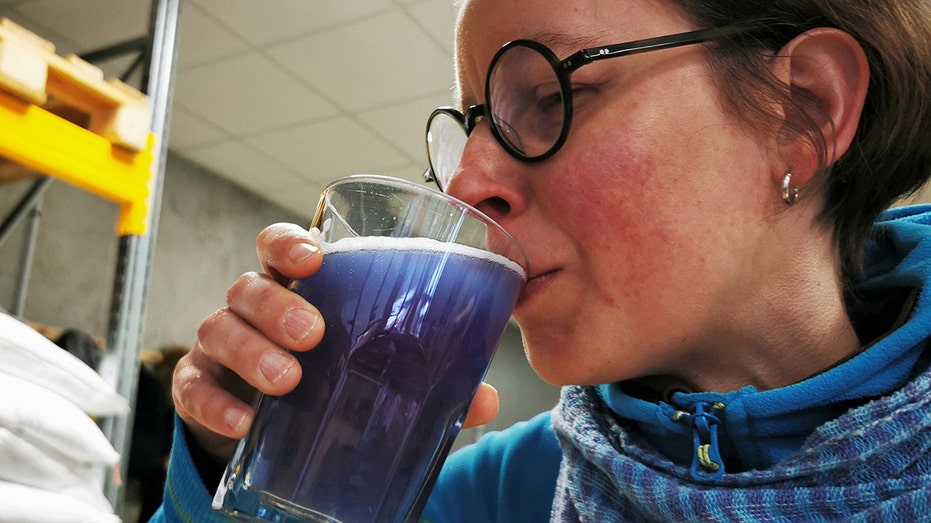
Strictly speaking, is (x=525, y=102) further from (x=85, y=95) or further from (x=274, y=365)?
(x=85, y=95)

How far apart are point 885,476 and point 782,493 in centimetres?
10

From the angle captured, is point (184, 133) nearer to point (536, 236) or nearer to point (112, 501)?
point (112, 501)

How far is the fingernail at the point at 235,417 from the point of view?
740mm

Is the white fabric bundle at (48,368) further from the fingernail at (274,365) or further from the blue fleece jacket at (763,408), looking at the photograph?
the fingernail at (274,365)

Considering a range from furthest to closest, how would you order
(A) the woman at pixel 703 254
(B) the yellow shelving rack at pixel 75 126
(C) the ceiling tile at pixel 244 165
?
1. (C) the ceiling tile at pixel 244 165
2. (B) the yellow shelving rack at pixel 75 126
3. (A) the woman at pixel 703 254

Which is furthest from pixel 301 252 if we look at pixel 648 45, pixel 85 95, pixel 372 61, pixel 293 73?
pixel 293 73

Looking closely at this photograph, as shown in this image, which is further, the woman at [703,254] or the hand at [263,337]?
the woman at [703,254]

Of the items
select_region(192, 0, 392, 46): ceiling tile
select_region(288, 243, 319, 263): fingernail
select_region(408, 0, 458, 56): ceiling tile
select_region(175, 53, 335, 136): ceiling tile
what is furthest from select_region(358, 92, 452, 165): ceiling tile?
select_region(288, 243, 319, 263): fingernail

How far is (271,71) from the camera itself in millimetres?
4246

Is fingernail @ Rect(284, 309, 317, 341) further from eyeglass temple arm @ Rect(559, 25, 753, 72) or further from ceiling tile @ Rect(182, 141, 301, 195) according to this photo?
ceiling tile @ Rect(182, 141, 301, 195)

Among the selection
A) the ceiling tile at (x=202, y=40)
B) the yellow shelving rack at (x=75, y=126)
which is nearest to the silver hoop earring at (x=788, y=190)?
the yellow shelving rack at (x=75, y=126)

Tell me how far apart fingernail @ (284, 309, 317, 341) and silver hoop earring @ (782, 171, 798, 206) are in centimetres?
61

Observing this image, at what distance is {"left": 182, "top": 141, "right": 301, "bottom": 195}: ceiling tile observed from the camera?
529 centimetres

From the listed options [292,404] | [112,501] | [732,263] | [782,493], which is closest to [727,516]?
[782,493]
